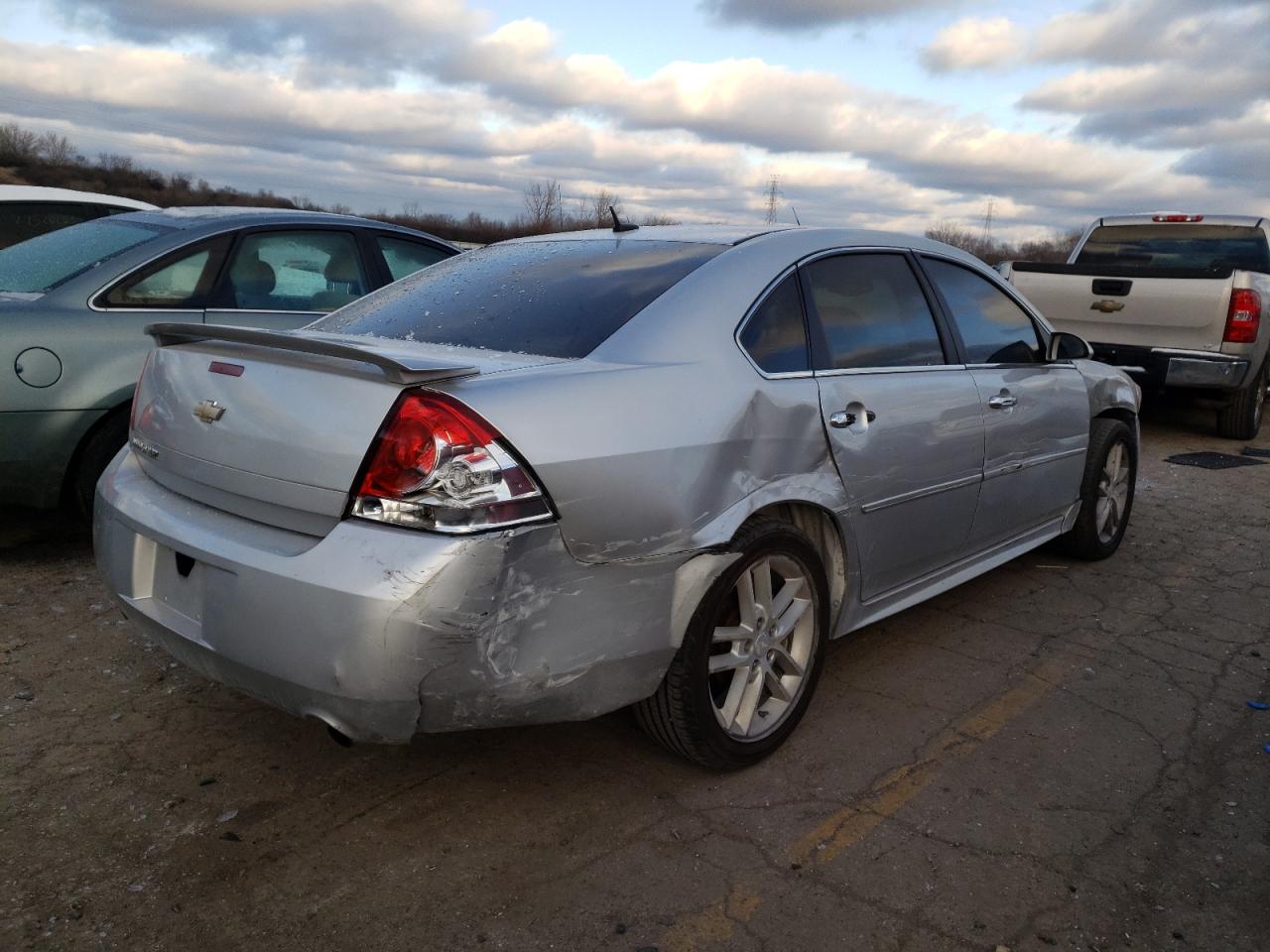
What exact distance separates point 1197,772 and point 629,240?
8.13 feet

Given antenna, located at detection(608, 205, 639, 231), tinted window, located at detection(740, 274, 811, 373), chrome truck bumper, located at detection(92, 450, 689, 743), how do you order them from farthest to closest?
antenna, located at detection(608, 205, 639, 231), tinted window, located at detection(740, 274, 811, 373), chrome truck bumper, located at detection(92, 450, 689, 743)

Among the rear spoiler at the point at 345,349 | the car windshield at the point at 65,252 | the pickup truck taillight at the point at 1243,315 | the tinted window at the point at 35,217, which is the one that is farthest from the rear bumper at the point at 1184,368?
the tinted window at the point at 35,217

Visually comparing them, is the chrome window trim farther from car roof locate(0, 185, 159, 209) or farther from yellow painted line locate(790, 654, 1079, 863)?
car roof locate(0, 185, 159, 209)

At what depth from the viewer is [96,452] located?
462cm

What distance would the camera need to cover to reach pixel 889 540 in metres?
3.53

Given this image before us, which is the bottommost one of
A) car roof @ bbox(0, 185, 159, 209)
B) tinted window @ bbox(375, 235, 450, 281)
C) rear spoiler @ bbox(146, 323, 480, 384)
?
rear spoiler @ bbox(146, 323, 480, 384)

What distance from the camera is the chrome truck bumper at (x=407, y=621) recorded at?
7.64 feet

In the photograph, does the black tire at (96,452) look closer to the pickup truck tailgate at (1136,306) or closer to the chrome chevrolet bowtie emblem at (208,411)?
the chrome chevrolet bowtie emblem at (208,411)

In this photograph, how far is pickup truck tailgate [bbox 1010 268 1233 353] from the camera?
838 centimetres

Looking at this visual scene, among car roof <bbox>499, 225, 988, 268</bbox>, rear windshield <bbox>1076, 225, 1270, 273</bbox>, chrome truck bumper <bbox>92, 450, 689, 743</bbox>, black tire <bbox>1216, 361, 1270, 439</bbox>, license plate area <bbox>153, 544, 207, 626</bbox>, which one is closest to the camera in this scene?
chrome truck bumper <bbox>92, 450, 689, 743</bbox>

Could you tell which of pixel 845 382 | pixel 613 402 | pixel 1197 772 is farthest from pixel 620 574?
pixel 1197 772

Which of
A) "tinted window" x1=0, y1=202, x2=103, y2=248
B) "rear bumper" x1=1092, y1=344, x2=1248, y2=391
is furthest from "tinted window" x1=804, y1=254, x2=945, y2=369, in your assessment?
"rear bumper" x1=1092, y1=344, x2=1248, y2=391

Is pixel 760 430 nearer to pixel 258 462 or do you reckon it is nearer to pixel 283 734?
pixel 258 462

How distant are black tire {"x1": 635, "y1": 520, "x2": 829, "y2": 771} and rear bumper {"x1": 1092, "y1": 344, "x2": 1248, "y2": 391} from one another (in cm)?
627
